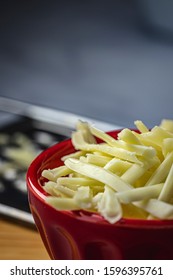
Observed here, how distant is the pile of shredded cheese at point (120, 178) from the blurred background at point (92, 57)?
831 millimetres

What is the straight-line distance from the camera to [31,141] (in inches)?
59.7

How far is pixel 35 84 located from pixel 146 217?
1.21 metres

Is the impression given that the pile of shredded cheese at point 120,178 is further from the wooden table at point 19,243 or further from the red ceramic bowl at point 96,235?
the wooden table at point 19,243

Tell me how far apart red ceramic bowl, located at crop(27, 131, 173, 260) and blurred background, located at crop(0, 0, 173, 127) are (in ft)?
2.95

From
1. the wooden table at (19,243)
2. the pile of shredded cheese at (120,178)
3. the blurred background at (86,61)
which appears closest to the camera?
the pile of shredded cheese at (120,178)

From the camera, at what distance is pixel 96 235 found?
71 cm

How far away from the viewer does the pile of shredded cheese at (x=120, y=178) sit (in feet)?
2.28

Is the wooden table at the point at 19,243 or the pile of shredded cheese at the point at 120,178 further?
the wooden table at the point at 19,243

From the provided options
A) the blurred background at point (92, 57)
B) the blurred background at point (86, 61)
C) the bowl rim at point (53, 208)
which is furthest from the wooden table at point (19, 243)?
the blurred background at point (92, 57)

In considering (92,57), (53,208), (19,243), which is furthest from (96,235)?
(92,57)

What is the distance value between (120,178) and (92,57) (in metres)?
1.08

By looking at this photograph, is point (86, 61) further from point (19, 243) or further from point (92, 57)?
point (19, 243)

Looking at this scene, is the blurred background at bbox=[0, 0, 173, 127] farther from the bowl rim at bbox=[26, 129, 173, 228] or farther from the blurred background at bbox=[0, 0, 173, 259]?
the bowl rim at bbox=[26, 129, 173, 228]
